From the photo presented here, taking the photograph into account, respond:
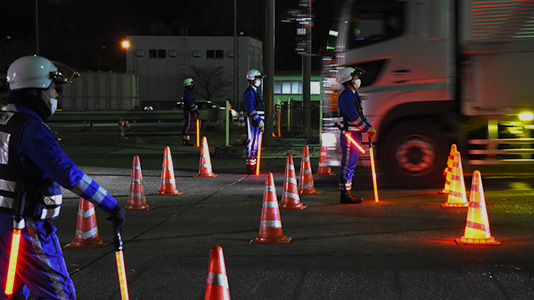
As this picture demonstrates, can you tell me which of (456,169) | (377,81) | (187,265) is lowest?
(187,265)

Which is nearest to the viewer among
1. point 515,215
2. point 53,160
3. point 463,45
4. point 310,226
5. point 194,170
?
point 53,160

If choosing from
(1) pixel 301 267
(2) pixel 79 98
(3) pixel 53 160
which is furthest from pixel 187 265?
(2) pixel 79 98

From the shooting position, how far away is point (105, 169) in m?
16.1

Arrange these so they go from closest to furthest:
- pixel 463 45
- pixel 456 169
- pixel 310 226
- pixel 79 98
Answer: pixel 310 226 < pixel 456 169 < pixel 463 45 < pixel 79 98

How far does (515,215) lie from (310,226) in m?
2.82

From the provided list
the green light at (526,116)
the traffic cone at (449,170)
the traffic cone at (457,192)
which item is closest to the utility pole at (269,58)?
the traffic cone at (449,170)

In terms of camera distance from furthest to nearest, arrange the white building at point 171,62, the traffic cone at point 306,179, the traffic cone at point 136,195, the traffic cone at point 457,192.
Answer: the white building at point 171,62 → the traffic cone at point 306,179 → the traffic cone at point 136,195 → the traffic cone at point 457,192

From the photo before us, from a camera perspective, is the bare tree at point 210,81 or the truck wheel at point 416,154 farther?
the bare tree at point 210,81

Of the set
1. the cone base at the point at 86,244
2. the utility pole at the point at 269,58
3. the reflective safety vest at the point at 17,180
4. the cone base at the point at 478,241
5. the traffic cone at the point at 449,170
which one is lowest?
the cone base at the point at 86,244

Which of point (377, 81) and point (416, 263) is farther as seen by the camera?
point (377, 81)

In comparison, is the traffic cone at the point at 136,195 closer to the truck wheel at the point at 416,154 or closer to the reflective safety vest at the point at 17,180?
the truck wheel at the point at 416,154

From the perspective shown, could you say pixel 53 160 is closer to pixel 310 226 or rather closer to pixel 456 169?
pixel 310 226

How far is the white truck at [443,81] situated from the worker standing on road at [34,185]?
8.71 metres

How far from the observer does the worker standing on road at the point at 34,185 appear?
12.5 feet
